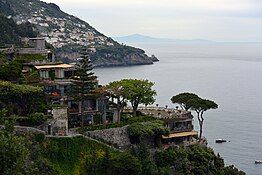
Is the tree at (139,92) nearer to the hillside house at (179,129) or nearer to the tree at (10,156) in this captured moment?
the hillside house at (179,129)

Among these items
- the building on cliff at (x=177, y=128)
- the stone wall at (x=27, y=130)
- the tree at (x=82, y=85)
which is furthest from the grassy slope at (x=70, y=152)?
the building on cliff at (x=177, y=128)

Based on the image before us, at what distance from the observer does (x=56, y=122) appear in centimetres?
3372

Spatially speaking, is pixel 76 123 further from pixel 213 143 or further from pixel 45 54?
pixel 213 143

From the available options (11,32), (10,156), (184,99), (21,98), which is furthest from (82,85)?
(11,32)

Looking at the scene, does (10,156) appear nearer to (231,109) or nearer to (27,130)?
(27,130)

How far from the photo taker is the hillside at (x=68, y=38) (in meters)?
162

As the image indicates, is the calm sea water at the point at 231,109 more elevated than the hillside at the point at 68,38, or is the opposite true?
the hillside at the point at 68,38

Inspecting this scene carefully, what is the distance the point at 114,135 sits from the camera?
36.7 m

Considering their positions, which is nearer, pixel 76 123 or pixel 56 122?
pixel 56 122

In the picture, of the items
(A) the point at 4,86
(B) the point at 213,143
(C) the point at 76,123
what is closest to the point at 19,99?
(A) the point at 4,86

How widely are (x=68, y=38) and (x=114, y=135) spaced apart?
143 m

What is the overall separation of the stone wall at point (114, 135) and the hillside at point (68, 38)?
395 ft

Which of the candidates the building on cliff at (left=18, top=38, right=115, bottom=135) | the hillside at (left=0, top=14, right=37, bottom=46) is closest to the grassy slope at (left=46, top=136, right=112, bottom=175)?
the building on cliff at (left=18, top=38, right=115, bottom=135)

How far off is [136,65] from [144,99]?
5348 inches
